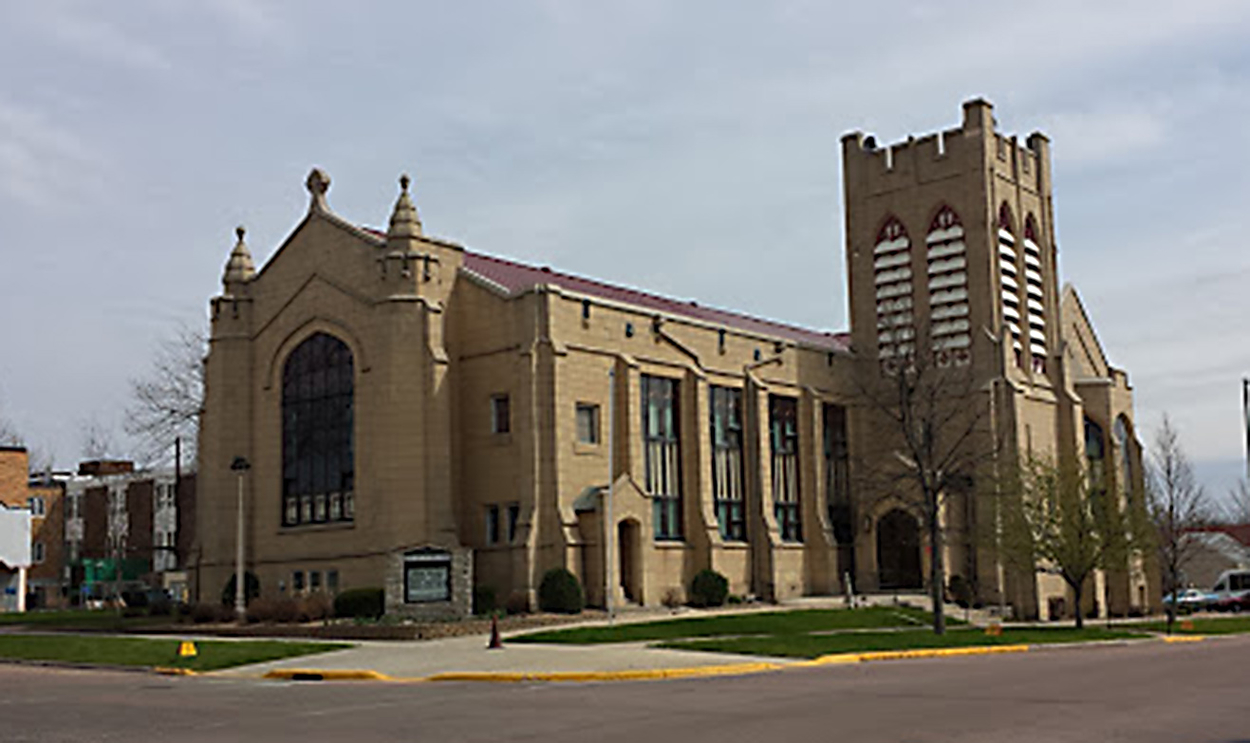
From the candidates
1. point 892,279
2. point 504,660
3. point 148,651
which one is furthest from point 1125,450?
point 148,651

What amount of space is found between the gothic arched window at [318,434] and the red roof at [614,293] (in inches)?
196

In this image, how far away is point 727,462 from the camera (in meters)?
49.3

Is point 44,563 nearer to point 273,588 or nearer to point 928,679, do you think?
point 273,588

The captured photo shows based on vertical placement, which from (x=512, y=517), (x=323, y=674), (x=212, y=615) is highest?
(x=512, y=517)

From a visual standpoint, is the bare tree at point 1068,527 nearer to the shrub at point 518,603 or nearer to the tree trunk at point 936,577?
the tree trunk at point 936,577

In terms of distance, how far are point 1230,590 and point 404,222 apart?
4963cm

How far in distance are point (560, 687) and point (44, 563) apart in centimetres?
8009

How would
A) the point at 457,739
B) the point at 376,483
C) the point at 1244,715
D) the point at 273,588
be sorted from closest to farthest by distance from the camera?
1. the point at 457,739
2. the point at 1244,715
3. the point at 376,483
4. the point at 273,588

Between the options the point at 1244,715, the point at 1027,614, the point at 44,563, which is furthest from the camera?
the point at 44,563

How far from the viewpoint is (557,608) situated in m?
39.6

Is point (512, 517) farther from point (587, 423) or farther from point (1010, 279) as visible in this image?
point (1010, 279)

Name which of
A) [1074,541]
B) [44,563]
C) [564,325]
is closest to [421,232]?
[564,325]

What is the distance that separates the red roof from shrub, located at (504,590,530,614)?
9.56m

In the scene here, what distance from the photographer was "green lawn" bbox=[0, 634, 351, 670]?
96.8 feet
